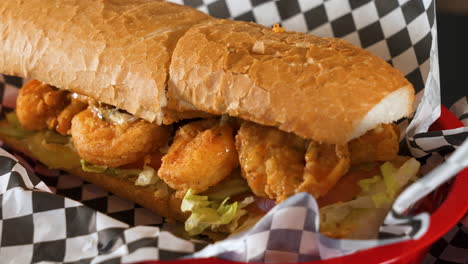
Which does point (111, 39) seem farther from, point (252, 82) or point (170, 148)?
point (252, 82)

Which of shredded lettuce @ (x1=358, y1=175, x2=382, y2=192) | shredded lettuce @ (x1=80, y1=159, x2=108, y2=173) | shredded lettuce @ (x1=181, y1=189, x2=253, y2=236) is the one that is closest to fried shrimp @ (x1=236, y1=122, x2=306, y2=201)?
shredded lettuce @ (x1=181, y1=189, x2=253, y2=236)

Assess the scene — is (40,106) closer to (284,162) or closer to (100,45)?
(100,45)

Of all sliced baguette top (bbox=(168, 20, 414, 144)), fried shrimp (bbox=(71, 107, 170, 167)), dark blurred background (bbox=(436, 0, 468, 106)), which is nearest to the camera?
sliced baguette top (bbox=(168, 20, 414, 144))

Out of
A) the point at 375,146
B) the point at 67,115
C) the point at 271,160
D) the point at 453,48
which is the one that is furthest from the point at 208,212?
the point at 453,48

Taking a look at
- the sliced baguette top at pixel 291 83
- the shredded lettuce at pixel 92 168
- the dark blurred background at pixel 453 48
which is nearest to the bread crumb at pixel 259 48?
the sliced baguette top at pixel 291 83

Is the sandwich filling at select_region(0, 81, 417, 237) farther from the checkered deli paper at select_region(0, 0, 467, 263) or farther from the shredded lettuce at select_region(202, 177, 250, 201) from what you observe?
the checkered deli paper at select_region(0, 0, 467, 263)

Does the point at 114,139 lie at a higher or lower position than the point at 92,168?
higher
